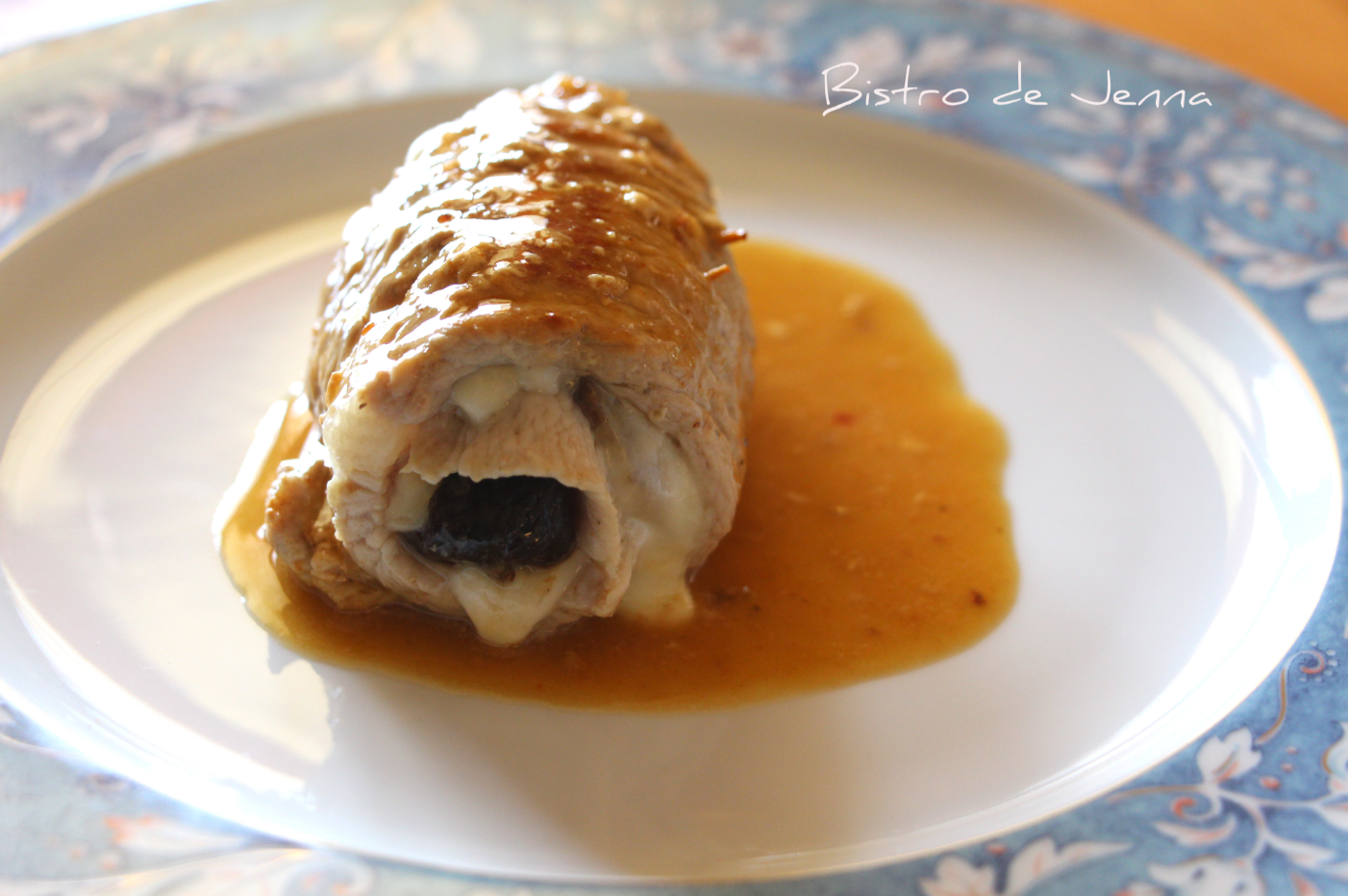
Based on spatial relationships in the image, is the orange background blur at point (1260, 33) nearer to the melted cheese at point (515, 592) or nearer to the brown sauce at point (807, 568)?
the brown sauce at point (807, 568)

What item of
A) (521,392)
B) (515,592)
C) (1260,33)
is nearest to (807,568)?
(515,592)

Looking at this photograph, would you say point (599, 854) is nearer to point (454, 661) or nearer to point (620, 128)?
point (454, 661)

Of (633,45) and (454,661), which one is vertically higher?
(633,45)

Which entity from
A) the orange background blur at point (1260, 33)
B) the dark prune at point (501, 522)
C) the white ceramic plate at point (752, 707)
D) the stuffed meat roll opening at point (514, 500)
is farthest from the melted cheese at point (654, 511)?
the orange background blur at point (1260, 33)

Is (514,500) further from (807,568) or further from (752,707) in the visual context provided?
(807,568)

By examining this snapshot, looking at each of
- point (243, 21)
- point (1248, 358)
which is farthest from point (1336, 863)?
point (243, 21)

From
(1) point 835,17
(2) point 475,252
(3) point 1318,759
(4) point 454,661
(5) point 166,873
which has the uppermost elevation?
(2) point 475,252
